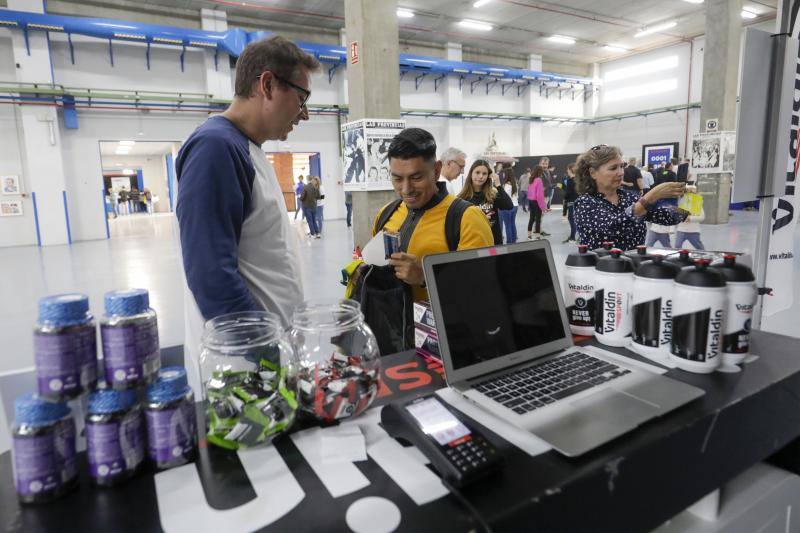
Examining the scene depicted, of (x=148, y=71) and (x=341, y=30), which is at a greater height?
(x=341, y=30)

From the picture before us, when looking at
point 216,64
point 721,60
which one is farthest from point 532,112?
point 216,64

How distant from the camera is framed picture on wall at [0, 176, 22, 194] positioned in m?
9.36

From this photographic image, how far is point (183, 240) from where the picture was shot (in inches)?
49.4

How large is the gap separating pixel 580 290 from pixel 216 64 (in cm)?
1152

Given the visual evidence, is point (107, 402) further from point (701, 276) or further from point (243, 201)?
point (701, 276)

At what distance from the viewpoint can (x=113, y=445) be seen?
2.38ft

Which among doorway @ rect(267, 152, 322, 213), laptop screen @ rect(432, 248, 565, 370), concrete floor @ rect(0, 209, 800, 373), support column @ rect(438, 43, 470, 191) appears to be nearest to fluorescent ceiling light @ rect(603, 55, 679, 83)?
support column @ rect(438, 43, 470, 191)

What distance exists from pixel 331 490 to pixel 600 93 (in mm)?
18796

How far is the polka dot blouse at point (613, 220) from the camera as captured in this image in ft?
7.45

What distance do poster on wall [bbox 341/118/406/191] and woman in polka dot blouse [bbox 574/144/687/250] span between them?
288cm

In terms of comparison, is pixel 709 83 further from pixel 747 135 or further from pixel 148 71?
pixel 148 71

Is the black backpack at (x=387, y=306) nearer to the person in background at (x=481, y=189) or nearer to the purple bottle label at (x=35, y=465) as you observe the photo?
the purple bottle label at (x=35, y=465)

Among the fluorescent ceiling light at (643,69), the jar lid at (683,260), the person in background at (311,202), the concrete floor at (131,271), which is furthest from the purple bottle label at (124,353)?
the fluorescent ceiling light at (643,69)

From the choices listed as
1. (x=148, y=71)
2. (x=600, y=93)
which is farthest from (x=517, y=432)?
(x=600, y=93)
